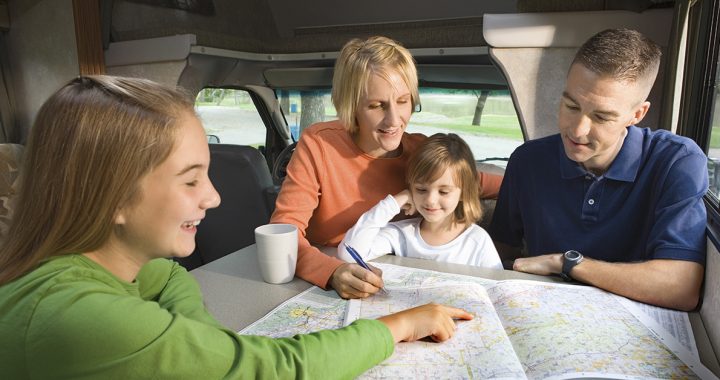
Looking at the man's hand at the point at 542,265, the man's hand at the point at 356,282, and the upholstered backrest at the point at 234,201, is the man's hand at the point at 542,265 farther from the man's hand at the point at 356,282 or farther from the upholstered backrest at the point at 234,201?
the upholstered backrest at the point at 234,201

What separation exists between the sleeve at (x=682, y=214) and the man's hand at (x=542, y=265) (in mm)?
207

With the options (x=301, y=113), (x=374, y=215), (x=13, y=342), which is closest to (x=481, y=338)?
(x=374, y=215)

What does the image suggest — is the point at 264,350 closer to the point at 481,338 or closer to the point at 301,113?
the point at 481,338

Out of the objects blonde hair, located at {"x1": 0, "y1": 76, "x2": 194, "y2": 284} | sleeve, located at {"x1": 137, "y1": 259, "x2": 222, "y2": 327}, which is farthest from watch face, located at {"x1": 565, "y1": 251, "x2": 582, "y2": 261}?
blonde hair, located at {"x1": 0, "y1": 76, "x2": 194, "y2": 284}

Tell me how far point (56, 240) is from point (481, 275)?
33.8 inches

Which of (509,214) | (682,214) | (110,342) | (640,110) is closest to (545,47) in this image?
(509,214)

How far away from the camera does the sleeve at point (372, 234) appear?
49.1 inches

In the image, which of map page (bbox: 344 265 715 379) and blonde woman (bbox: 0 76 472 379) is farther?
map page (bbox: 344 265 715 379)

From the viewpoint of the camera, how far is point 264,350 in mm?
663

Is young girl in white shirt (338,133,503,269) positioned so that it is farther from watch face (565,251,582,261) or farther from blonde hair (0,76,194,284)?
blonde hair (0,76,194,284)

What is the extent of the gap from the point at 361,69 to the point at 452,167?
1.24 ft

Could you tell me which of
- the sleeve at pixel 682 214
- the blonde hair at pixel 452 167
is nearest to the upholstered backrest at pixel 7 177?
the blonde hair at pixel 452 167

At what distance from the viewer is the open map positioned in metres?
0.71

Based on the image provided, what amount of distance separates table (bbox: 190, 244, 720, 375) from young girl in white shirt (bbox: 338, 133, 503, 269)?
3.6 inches
